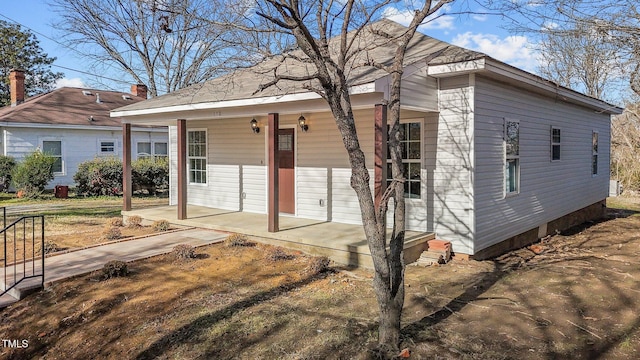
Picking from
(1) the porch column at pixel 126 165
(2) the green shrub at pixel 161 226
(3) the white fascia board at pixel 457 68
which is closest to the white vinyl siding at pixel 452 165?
(3) the white fascia board at pixel 457 68

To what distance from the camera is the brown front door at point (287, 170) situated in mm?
9578

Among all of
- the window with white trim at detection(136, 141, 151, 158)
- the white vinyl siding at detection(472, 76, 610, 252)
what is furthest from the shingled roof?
the window with white trim at detection(136, 141, 151, 158)

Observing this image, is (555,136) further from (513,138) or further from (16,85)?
(16,85)

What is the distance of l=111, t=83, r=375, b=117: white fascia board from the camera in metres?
6.20

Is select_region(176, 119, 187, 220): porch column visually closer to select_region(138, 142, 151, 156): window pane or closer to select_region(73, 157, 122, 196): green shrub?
select_region(73, 157, 122, 196): green shrub

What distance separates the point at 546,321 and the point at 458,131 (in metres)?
3.47

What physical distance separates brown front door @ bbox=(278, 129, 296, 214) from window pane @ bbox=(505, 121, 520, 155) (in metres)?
4.29

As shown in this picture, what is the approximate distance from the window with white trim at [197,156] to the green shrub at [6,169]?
358 inches

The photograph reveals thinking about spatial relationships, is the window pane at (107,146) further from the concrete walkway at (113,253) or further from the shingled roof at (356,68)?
the concrete walkway at (113,253)

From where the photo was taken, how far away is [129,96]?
24.1 meters

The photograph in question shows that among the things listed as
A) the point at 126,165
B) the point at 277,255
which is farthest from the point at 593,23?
the point at 126,165

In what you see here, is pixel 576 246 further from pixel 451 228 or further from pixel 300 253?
pixel 300 253

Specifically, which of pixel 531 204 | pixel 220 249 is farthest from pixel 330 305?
pixel 531 204

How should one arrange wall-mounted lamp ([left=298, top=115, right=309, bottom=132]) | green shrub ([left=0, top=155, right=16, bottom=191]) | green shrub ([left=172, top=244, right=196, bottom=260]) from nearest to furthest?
green shrub ([left=172, top=244, right=196, bottom=260]) → wall-mounted lamp ([left=298, top=115, right=309, bottom=132]) → green shrub ([left=0, top=155, right=16, bottom=191])
